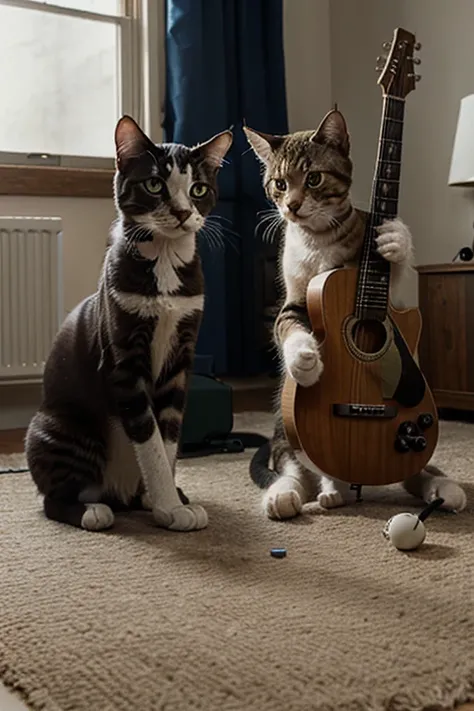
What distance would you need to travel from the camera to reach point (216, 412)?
2334 millimetres

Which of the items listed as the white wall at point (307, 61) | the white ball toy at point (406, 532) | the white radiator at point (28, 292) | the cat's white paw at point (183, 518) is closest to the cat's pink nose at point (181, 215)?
the cat's white paw at point (183, 518)

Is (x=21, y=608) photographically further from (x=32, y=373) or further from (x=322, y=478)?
(x=32, y=373)

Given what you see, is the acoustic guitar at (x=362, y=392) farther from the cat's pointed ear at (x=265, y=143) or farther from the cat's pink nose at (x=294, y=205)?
the cat's pointed ear at (x=265, y=143)

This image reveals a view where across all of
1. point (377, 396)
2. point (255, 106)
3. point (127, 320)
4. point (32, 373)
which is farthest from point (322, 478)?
point (255, 106)

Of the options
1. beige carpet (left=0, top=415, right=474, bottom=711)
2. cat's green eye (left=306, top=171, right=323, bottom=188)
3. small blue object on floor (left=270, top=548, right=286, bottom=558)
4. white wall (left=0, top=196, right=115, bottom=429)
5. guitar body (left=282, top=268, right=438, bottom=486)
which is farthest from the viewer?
white wall (left=0, top=196, right=115, bottom=429)

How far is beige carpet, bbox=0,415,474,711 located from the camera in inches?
31.9

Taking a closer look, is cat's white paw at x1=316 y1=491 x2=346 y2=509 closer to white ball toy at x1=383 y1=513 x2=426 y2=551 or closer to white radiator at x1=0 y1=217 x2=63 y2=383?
white ball toy at x1=383 y1=513 x2=426 y2=551

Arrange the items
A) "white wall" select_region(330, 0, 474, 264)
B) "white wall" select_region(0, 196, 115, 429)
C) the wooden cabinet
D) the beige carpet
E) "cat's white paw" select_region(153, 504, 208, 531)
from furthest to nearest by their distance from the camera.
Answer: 1. "white wall" select_region(330, 0, 474, 264)
2. "white wall" select_region(0, 196, 115, 429)
3. the wooden cabinet
4. "cat's white paw" select_region(153, 504, 208, 531)
5. the beige carpet

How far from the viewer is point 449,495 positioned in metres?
1.54

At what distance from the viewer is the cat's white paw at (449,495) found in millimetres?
1536

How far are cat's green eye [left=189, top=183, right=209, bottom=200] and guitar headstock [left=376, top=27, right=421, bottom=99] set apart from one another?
0.47 m

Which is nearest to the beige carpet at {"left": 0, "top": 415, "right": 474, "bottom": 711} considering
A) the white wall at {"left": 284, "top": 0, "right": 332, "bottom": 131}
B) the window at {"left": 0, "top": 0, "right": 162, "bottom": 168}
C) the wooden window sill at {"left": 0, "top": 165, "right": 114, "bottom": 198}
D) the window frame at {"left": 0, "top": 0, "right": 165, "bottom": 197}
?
the wooden window sill at {"left": 0, "top": 165, "right": 114, "bottom": 198}

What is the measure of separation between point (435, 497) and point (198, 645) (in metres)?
0.77

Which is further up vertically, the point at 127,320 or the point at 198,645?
the point at 127,320
